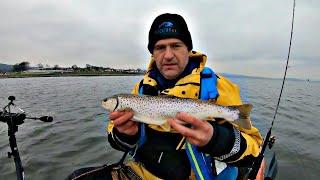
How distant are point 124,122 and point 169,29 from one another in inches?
56.8

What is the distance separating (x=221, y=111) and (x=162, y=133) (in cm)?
96

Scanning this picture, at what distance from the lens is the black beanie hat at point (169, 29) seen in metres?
4.29

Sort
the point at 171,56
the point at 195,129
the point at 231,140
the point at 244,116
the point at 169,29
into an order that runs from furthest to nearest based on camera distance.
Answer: the point at 169,29, the point at 171,56, the point at 244,116, the point at 231,140, the point at 195,129

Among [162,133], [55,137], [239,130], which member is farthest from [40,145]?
[239,130]

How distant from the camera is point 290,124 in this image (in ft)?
53.6

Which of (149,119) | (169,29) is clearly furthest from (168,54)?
(149,119)

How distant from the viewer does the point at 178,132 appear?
3.53 m

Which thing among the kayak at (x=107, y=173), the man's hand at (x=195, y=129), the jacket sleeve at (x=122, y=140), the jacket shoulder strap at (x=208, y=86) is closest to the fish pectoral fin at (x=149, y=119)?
the man's hand at (x=195, y=129)

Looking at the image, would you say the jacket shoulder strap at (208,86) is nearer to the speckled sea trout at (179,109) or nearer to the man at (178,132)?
the man at (178,132)

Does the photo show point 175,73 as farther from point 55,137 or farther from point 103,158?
point 55,137

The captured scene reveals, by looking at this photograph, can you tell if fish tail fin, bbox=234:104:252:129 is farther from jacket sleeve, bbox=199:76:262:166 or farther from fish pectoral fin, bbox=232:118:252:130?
jacket sleeve, bbox=199:76:262:166

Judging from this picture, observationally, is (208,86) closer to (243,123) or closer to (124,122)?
(243,123)

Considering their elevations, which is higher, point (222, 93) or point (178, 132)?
point (222, 93)

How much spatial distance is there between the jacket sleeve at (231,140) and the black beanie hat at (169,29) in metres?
0.79
